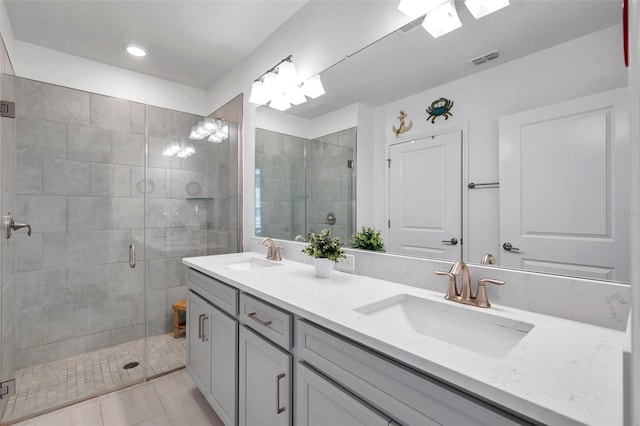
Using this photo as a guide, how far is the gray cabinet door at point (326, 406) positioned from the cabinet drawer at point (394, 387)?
2cm

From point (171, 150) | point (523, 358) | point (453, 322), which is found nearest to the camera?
point (523, 358)

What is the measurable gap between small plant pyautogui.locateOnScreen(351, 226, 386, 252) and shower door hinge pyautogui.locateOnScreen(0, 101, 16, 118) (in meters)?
2.15

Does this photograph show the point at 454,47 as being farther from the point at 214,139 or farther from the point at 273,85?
the point at 214,139

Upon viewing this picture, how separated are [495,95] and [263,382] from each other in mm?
1431

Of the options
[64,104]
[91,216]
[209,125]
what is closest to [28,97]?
[64,104]

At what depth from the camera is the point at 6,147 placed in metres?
1.74

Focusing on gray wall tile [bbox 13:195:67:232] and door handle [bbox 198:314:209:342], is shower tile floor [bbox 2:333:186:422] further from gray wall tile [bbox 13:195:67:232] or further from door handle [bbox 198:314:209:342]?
gray wall tile [bbox 13:195:67:232]

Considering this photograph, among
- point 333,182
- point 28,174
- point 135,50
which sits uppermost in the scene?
point 135,50

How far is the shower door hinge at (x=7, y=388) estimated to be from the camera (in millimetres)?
1678

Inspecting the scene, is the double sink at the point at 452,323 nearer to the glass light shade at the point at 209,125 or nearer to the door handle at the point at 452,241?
the door handle at the point at 452,241

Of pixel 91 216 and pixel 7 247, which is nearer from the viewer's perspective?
pixel 7 247

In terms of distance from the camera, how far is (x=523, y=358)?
0.67m

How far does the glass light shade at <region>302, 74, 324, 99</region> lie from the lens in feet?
5.95

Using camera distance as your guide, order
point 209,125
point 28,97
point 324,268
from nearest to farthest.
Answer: point 324,268 < point 28,97 < point 209,125
